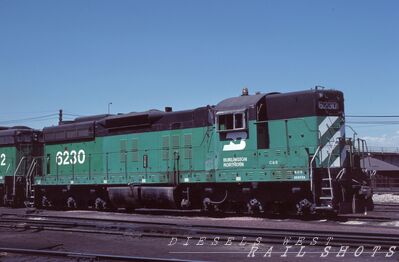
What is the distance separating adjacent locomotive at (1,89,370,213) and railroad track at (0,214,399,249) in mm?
3259

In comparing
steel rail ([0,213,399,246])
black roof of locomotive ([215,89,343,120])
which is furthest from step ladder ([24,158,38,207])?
black roof of locomotive ([215,89,343,120])

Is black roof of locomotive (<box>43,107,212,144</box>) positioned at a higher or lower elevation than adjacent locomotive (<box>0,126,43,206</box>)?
higher

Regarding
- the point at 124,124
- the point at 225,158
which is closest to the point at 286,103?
the point at 225,158

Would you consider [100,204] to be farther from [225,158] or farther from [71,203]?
[225,158]

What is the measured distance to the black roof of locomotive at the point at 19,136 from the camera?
23.8 m

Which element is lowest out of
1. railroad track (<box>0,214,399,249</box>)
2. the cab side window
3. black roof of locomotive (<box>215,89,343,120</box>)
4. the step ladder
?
railroad track (<box>0,214,399,249</box>)

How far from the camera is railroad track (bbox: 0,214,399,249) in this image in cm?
975

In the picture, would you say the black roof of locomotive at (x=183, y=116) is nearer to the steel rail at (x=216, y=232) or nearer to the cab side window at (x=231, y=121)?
the cab side window at (x=231, y=121)

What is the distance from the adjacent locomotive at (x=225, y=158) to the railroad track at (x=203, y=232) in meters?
3.26

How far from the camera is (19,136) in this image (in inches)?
940

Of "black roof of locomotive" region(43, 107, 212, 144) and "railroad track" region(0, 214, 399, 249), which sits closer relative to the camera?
"railroad track" region(0, 214, 399, 249)

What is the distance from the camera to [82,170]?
68.4ft

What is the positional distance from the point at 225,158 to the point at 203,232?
5121 millimetres

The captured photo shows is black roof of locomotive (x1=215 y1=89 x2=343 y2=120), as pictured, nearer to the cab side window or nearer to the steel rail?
the cab side window
